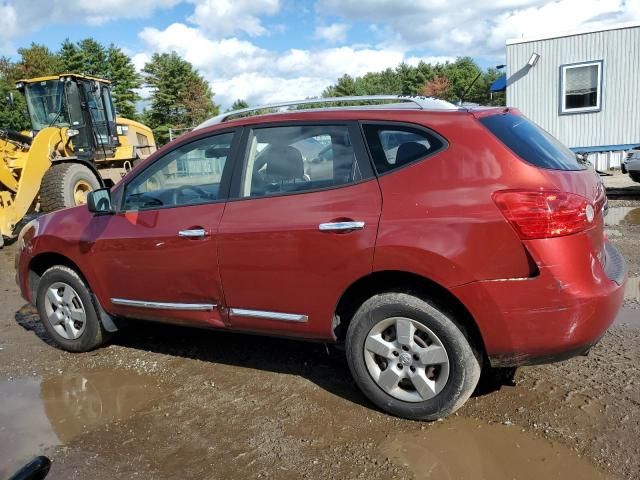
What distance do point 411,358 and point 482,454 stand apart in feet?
2.02

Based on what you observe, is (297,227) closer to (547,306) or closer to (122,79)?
(547,306)

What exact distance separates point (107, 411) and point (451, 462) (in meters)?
2.24

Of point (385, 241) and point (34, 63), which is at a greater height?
point (34, 63)

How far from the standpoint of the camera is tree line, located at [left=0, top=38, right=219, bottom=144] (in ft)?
166

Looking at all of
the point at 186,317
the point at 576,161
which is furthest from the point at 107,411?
the point at 576,161

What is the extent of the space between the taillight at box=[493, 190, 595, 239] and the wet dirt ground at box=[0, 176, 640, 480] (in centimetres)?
114

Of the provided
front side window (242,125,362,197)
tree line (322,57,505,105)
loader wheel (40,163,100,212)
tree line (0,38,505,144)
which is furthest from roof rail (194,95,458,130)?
tree line (322,57,505,105)

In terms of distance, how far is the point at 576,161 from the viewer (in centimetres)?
336

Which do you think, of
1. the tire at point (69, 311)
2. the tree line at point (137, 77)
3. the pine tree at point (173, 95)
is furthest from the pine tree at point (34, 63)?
the tire at point (69, 311)

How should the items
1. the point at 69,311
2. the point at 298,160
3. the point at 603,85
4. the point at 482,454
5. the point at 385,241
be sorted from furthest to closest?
the point at 603,85 < the point at 69,311 < the point at 298,160 < the point at 385,241 < the point at 482,454

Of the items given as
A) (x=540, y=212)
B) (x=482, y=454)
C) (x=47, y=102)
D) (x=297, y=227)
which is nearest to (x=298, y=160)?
(x=297, y=227)

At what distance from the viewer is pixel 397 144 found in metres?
3.22

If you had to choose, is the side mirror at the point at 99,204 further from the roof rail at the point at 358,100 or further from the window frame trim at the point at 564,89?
the window frame trim at the point at 564,89

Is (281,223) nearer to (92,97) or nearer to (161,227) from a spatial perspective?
(161,227)
